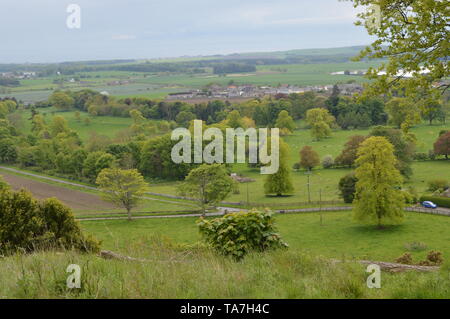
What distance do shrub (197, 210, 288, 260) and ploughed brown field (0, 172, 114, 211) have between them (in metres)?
42.4

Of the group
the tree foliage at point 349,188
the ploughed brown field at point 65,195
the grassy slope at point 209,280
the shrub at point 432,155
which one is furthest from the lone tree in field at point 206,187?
the grassy slope at point 209,280

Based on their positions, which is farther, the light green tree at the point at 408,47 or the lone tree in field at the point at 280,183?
the lone tree in field at the point at 280,183

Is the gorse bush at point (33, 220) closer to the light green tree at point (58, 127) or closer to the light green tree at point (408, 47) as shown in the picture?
the light green tree at point (408, 47)

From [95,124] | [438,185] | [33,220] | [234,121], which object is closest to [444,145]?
[438,185]

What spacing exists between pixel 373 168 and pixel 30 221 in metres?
27.4

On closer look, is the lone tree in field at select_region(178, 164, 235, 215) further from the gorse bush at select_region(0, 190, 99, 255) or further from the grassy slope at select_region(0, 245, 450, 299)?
the grassy slope at select_region(0, 245, 450, 299)

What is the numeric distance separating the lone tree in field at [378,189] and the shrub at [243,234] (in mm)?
27357

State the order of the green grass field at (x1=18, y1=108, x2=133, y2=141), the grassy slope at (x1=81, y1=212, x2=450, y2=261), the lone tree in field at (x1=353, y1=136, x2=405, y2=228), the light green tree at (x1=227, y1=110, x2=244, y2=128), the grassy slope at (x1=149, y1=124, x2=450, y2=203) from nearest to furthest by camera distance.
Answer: the grassy slope at (x1=81, y1=212, x2=450, y2=261), the lone tree in field at (x1=353, y1=136, x2=405, y2=228), the grassy slope at (x1=149, y1=124, x2=450, y2=203), the light green tree at (x1=227, y1=110, x2=244, y2=128), the green grass field at (x1=18, y1=108, x2=133, y2=141)

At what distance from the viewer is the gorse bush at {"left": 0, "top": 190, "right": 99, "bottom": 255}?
21.1 m

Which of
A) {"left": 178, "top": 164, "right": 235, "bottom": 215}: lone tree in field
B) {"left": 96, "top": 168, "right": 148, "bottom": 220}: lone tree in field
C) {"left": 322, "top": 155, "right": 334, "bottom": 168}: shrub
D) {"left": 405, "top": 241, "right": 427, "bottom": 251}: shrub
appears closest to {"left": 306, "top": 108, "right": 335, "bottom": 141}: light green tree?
{"left": 322, "top": 155, "right": 334, "bottom": 168}: shrub

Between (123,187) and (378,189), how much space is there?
88.4 feet

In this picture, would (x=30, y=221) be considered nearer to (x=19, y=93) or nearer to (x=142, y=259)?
(x=142, y=259)

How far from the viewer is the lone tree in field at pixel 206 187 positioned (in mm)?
48031

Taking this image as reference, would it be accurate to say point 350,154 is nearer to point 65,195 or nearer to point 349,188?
point 349,188
